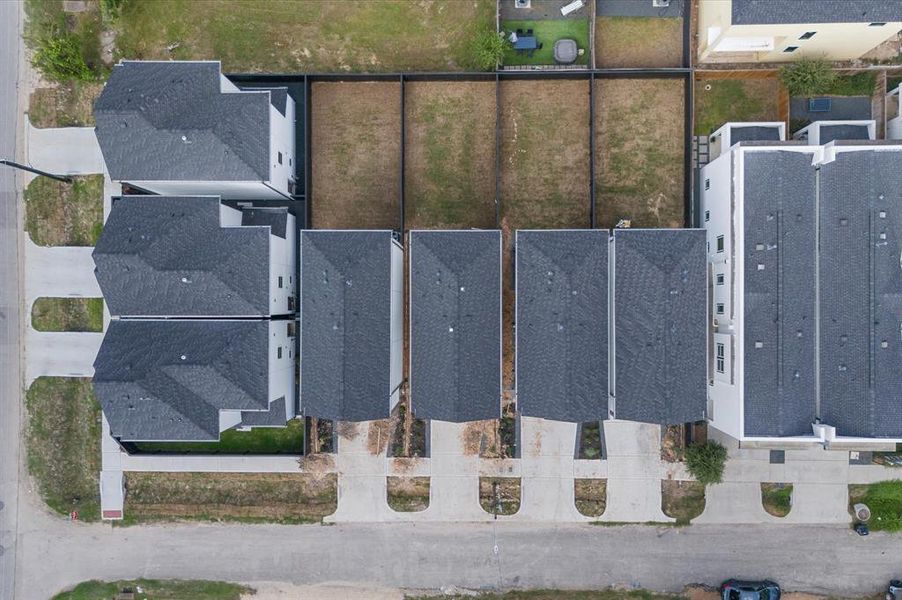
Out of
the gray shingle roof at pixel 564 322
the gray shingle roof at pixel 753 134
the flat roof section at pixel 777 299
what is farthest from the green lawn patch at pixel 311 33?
the flat roof section at pixel 777 299

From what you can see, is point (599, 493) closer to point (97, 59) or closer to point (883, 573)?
point (883, 573)

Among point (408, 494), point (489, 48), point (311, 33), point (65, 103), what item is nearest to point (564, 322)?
point (408, 494)

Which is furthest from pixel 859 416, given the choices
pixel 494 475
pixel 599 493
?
pixel 494 475

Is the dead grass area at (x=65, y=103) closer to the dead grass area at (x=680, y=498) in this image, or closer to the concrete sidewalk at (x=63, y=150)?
the concrete sidewalk at (x=63, y=150)

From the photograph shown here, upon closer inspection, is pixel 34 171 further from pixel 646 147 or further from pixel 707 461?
pixel 707 461

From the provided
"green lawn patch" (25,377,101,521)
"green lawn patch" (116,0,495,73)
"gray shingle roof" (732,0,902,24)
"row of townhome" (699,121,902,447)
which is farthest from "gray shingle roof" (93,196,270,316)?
"gray shingle roof" (732,0,902,24)

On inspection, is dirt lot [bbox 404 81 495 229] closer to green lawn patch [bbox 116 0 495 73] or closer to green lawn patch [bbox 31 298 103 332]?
green lawn patch [bbox 116 0 495 73]
